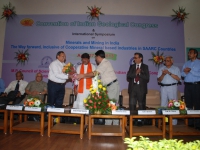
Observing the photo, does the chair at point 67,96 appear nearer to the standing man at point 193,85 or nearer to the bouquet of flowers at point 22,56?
the bouquet of flowers at point 22,56

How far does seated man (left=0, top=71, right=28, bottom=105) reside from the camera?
4.34 m

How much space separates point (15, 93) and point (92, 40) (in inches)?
97.1

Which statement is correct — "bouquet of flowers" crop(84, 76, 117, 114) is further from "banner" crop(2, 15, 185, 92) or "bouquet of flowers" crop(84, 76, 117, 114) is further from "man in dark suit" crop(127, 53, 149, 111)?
"banner" crop(2, 15, 185, 92)

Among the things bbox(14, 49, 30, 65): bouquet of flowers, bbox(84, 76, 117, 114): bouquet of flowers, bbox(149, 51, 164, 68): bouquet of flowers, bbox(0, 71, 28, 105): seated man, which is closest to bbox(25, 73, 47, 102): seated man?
bbox(0, 71, 28, 105): seated man

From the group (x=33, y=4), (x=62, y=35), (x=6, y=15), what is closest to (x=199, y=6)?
(x=62, y=35)

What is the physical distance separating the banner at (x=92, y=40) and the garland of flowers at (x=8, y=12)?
0.37m

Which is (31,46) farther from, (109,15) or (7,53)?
(109,15)

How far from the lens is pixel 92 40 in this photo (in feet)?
17.3

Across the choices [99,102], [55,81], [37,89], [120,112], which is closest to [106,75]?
[99,102]

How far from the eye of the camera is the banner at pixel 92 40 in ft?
17.2

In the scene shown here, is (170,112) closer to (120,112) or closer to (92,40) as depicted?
(120,112)

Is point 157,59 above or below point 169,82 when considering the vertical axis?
above

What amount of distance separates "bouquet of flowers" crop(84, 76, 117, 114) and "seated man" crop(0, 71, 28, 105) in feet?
7.15

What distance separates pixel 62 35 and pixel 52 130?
306 cm
